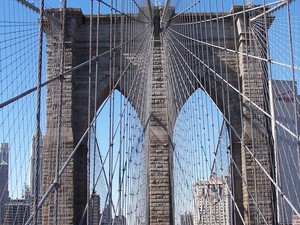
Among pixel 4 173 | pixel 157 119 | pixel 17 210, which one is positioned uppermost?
pixel 157 119

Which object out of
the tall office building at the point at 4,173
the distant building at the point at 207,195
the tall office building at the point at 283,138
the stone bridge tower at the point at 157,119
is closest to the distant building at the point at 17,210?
the tall office building at the point at 4,173

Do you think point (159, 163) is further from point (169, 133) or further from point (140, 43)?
point (140, 43)

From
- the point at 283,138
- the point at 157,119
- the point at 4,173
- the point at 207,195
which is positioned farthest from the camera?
the point at 283,138

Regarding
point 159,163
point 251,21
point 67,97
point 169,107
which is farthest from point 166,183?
point 251,21

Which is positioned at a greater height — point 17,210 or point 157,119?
point 157,119

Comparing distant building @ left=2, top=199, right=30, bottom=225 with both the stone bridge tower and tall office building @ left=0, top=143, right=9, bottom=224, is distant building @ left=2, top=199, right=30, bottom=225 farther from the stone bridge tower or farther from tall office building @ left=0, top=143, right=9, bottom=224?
the stone bridge tower

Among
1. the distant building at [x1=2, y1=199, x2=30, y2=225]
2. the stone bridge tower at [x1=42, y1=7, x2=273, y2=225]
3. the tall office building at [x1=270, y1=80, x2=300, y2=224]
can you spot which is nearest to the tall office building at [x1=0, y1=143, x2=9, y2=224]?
the distant building at [x1=2, y1=199, x2=30, y2=225]

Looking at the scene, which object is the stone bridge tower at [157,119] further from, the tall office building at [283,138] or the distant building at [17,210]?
the distant building at [17,210]

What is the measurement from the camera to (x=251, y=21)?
12703 millimetres

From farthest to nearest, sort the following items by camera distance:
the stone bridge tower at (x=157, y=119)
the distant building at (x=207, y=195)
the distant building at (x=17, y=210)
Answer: the stone bridge tower at (x=157, y=119) < the distant building at (x=207, y=195) < the distant building at (x=17, y=210)

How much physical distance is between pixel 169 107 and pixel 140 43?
1.44m

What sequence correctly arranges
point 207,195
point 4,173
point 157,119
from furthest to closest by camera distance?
point 157,119 < point 207,195 < point 4,173

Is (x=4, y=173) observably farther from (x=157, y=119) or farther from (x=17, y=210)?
(x=157, y=119)

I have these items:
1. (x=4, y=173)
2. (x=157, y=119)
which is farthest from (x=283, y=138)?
(x=4, y=173)
